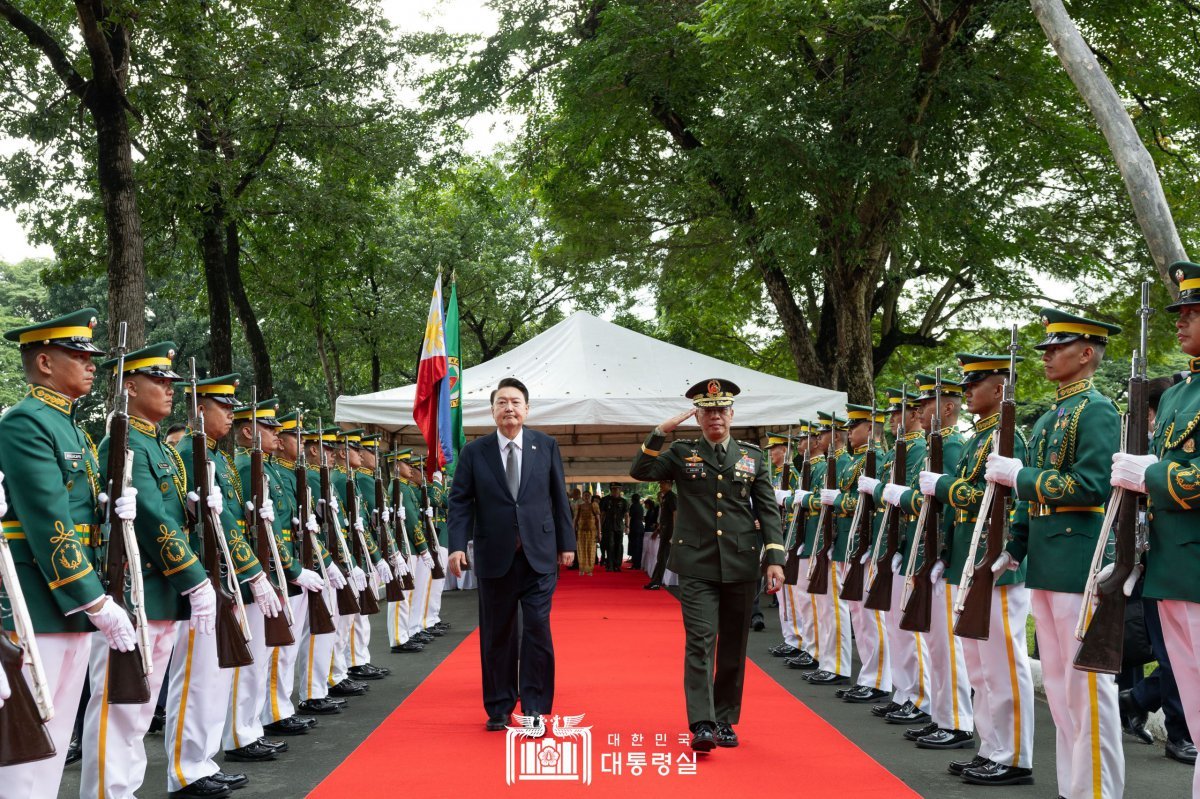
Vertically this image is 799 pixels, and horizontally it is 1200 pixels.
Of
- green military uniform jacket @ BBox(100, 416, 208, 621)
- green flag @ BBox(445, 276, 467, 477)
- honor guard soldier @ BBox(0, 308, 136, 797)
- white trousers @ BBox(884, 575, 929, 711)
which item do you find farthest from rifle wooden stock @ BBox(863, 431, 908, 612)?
green flag @ BBox(445, 276, 467, 477)

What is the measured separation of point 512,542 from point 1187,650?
377 cm

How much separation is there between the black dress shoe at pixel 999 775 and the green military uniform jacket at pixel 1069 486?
Answer: 1099mm

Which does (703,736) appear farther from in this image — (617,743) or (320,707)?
(320,707)

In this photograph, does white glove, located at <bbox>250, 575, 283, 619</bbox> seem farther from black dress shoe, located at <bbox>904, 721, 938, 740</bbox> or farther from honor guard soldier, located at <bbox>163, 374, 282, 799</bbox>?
black dress shoe, located at <bbox>904, 721, 938, 740</bbox>

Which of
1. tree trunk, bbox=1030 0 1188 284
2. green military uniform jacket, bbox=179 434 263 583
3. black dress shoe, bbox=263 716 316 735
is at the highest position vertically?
tree trunk, bbox=1030 0 1188 284

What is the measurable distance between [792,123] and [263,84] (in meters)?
6.77

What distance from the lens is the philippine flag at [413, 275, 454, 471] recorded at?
39.0 ft

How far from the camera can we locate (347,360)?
3020cm

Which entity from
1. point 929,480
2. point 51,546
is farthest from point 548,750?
point 51,546

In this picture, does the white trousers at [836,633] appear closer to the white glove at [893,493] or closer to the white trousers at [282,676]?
the white glove at [893,493]

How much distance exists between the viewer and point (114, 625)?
407cm

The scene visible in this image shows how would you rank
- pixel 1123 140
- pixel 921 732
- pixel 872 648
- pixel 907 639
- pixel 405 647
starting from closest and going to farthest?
pixel 921 732, pixel 907 639, pixel 872 648, pixel 1123 140, pixel 405 647

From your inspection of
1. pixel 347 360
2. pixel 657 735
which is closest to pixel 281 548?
pixel 657 735

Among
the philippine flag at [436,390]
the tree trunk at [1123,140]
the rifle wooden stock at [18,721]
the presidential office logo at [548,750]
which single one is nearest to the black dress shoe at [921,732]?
the presidential office logo at [548,750]
